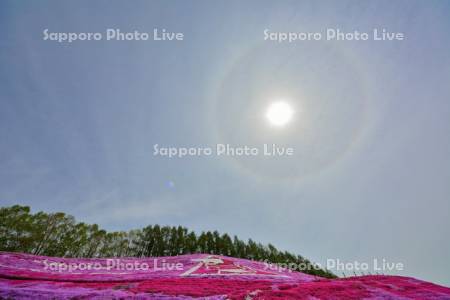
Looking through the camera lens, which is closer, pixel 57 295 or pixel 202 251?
pixel 57 295

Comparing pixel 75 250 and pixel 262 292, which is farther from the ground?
pixel 262 292

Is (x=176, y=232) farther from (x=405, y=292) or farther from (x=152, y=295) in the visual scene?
(x=405, y=292)

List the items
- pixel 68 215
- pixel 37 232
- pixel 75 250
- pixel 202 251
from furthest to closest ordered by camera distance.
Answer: pixel 202 251
pixel 68 215
pixel 75 250
pixel 37 232

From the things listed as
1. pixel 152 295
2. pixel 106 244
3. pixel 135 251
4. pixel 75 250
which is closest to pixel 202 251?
pixel 135 251

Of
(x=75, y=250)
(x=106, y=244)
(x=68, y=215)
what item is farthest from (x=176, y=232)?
(x=68, y=215)

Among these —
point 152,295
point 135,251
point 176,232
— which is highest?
point 152,295

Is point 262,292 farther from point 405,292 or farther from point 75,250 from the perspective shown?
point 75,250

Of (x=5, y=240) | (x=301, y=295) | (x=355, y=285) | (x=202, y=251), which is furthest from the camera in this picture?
(x=202, y=251)
